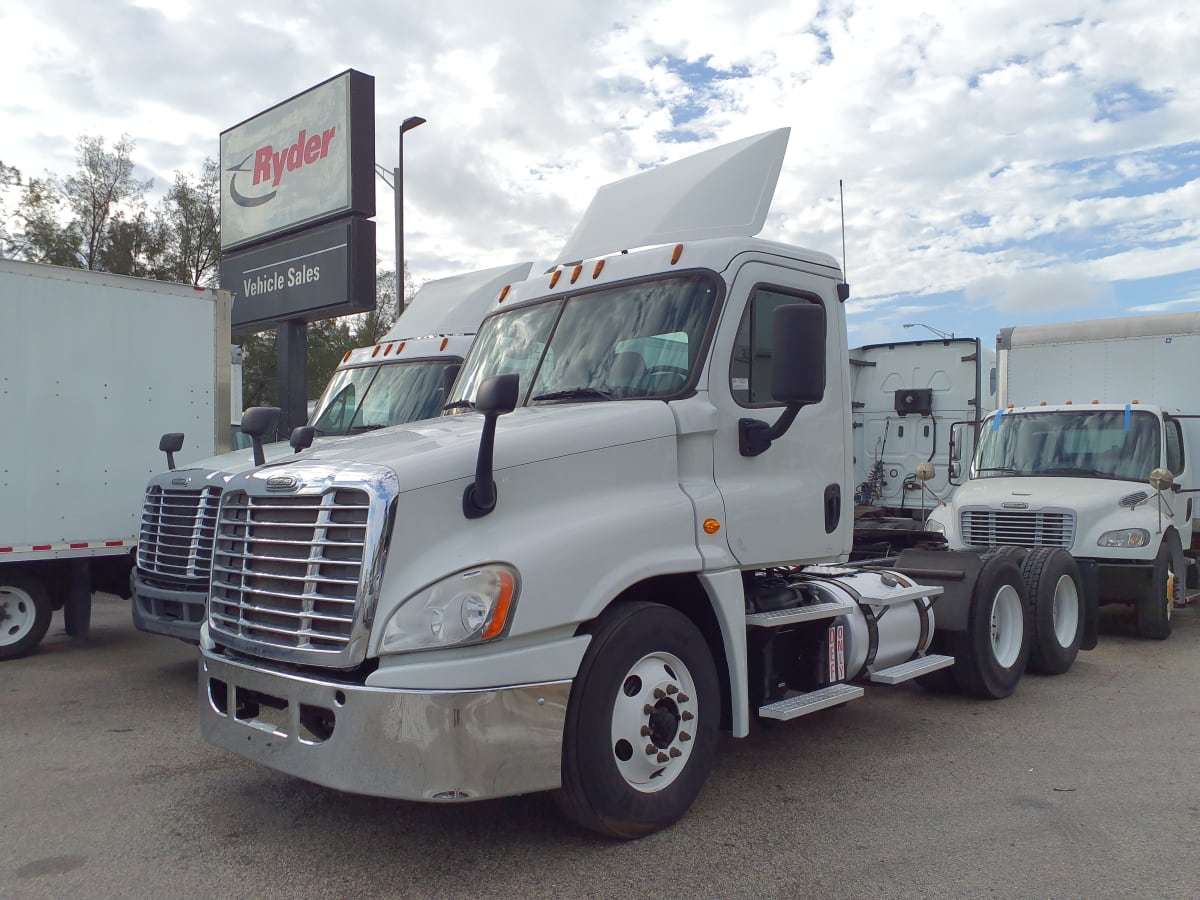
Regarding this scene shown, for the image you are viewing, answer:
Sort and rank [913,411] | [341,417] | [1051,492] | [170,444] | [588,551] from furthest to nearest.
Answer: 1. [913,411]
2. [341,417]
3. [1051,492]
4. [170,444]
5. [588,551]

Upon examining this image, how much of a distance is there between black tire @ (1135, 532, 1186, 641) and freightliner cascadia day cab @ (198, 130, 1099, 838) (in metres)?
4.66

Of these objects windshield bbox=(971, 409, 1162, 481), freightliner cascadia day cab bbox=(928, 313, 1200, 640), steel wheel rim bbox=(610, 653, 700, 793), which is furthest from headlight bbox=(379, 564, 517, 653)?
windshield bbox=(971, 409, 1162, 481)

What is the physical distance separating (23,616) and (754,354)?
6843mm

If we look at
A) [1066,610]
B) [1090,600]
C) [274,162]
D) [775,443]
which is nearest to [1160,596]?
[1090,600]

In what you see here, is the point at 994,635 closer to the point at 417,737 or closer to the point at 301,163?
the point at 417,737

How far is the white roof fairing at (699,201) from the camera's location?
550 cm

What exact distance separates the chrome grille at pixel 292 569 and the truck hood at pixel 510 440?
0.22 meters

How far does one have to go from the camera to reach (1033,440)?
10.6m

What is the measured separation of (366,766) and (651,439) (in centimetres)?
180

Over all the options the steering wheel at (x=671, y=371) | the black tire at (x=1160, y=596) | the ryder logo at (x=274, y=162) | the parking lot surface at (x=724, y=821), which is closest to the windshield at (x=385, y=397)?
the parking lot surface at (x=724, y=821)

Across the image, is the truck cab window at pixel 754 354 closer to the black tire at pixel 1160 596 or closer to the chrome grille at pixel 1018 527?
the chrome grille at pixel 1018 527

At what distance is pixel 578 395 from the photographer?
4875 millimetres

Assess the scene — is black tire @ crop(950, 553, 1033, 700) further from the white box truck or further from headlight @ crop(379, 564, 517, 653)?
the white box truck

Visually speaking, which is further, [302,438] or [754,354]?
[302,438]
